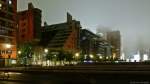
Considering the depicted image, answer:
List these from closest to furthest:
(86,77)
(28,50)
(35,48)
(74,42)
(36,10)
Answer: (86,77) → (28,50) → (35,48) → (36,10) → (74,42)

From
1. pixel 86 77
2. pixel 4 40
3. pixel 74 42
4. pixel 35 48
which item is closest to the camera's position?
pixel 86 77

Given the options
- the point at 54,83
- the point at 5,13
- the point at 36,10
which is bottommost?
the point at 54,83

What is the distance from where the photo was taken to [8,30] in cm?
11325

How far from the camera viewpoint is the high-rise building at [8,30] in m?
107

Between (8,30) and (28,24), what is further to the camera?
(28,24)

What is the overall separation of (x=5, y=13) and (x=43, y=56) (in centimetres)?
3916

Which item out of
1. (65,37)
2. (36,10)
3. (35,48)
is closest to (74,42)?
(65,37)

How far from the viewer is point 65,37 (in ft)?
652

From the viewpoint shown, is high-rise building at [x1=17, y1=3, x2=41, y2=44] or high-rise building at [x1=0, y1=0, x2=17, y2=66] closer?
high-rise building at [x1=0, y1=0, x2=17, y2=66]

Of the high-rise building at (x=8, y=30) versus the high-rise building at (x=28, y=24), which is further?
the high-rise building at (x=28, y=24)

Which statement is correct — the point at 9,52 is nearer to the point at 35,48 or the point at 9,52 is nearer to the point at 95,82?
the point at 35,48

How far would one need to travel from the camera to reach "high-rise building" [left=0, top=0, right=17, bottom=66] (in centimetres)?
10712

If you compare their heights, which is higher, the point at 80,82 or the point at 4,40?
the point at 4,40

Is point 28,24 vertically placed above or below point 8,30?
above
